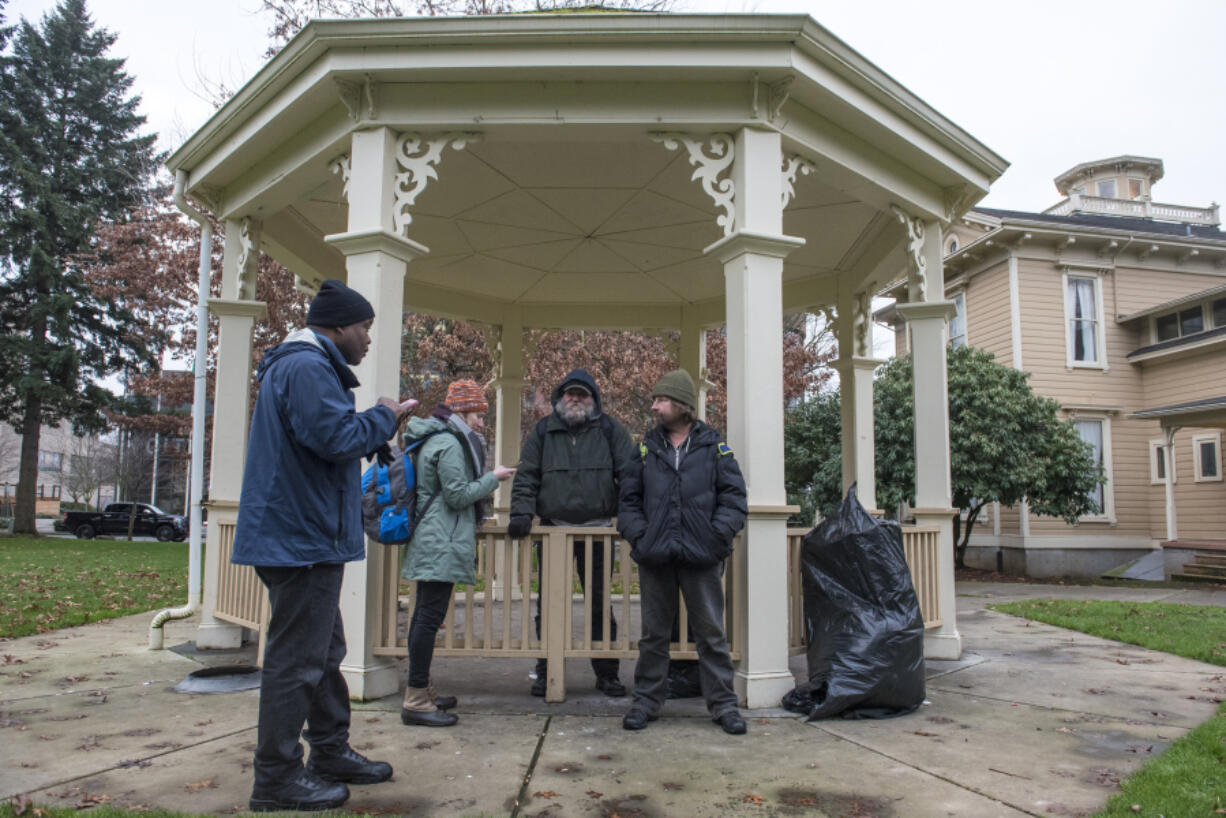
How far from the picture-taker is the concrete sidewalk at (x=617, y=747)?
2828 millimetres

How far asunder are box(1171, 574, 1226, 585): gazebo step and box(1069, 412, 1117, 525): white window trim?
240 centimetres

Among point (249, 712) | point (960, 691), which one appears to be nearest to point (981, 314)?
point (960, 691)

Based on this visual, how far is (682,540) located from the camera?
377 cm

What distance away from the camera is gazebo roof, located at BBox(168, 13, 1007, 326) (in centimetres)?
427

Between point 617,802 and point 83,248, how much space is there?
26.0 meters

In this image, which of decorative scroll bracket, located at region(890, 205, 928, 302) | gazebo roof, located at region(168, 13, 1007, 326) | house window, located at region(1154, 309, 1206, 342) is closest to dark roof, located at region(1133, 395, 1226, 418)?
house window, located at region(1154, 309, 1206, 342)

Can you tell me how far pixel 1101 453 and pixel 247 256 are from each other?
17.1 meters

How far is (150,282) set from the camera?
1675 cm

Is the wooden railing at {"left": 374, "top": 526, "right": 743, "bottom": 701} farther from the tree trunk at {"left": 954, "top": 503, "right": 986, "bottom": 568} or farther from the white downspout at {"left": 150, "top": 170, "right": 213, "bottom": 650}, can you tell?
the tree trunk at {"left": 954, "top": 503, "right": 986, "bottom": 568}

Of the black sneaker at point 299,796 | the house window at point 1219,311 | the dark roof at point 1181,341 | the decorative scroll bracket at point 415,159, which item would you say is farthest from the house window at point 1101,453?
the black sneaker at point 299,796

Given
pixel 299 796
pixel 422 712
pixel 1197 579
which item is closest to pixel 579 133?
pixel 422 712

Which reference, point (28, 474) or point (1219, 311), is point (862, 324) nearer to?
point (1219, 311)

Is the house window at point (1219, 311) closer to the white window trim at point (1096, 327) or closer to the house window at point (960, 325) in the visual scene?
the white window trim at point (1096, 327)

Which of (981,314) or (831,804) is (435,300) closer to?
(831,804)
